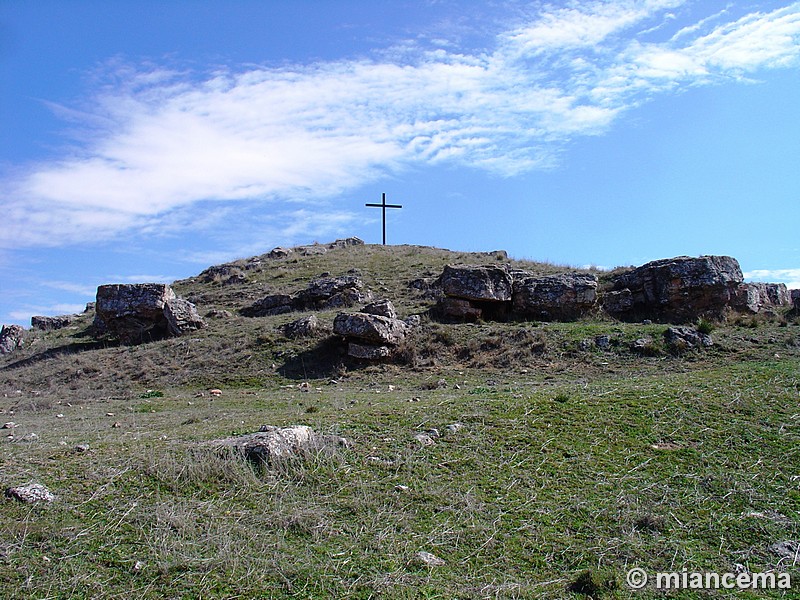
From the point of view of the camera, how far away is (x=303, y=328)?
22375 millimetres

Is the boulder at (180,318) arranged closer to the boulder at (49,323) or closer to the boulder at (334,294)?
the boulder at (334,294)

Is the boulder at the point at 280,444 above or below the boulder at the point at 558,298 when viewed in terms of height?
below

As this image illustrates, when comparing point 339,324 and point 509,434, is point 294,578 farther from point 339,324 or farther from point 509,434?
point 339,324

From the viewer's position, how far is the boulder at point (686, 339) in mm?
17500

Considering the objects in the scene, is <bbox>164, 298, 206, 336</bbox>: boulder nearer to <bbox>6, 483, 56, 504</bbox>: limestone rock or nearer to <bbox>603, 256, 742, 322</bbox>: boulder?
<bbox>603, 256, 742, 322</bbox>: boulder

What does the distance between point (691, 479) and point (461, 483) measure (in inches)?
108

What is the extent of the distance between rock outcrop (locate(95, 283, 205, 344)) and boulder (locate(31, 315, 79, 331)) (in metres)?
9.45

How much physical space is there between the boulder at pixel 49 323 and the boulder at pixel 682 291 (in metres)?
28.2

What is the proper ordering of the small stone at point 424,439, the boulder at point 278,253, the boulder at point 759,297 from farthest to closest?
the boulder at point 278,253
the boulder at point 759,297
the small stone at point 424,439

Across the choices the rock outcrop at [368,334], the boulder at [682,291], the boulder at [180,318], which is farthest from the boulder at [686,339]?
the boulder at [180,318]

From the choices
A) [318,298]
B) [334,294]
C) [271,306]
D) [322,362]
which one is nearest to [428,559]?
[322,362]

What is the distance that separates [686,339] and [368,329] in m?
9.34

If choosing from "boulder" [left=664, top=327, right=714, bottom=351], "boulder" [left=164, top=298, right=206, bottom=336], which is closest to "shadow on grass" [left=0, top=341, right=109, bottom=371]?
"boulder" [left=164, top=298, right=206, bottom=336]

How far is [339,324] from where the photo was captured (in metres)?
20.4
